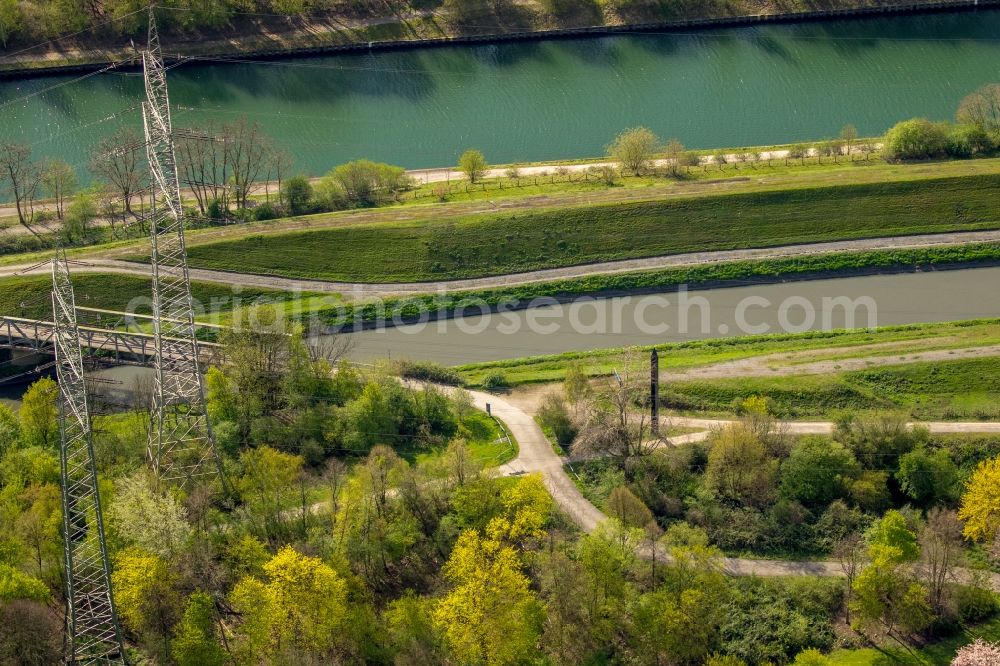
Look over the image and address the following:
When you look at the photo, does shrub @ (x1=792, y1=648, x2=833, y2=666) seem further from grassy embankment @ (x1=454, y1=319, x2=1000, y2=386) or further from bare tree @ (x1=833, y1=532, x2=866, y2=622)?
grassy embankment @ (x1=454, y1=319, x2=1000, y2=386)

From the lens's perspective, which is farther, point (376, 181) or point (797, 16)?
point (797, 16)

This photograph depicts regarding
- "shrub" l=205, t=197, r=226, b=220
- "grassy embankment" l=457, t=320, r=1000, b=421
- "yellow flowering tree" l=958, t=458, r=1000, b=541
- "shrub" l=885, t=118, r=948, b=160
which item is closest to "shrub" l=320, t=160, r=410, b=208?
"shrub" l=205, t=197, r=226, b=220

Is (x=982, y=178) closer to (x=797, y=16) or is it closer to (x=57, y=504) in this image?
(x=797, y=16)

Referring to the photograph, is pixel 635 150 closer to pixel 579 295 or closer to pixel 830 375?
pixel 579 295

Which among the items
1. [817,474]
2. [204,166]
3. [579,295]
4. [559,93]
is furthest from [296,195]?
[817,474]

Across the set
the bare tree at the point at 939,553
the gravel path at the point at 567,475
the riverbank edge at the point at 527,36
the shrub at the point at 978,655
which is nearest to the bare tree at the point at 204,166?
the riverbank edge at the point at 527,36

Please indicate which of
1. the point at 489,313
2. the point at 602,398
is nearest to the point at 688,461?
the point at 602,398
